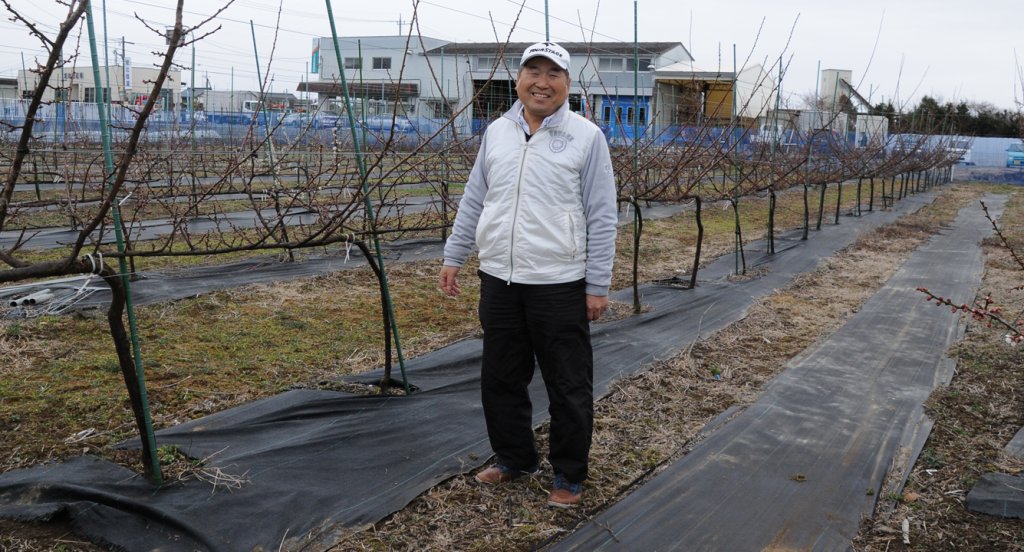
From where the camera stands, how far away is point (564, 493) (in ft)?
9.74

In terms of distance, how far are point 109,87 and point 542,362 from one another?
492 centimetres

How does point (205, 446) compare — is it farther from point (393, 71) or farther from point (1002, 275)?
point (393, 71)

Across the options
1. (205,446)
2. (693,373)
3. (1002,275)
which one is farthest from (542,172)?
(1002,275)

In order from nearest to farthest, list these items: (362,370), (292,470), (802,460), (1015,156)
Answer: (292,470)
(802,460)
(362,370)
(1015,156)

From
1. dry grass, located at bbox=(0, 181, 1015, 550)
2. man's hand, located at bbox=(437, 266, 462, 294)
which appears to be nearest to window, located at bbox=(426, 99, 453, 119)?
dry grass, located at bbox=(0, 181, 1015, 550)

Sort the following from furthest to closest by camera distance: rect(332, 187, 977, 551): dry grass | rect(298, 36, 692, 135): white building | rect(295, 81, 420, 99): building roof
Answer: rect(295, 81, 420, 99): building roof → rect(298, 36, 692, 135): white building → rect(332, 187, 977, 551): dry grass

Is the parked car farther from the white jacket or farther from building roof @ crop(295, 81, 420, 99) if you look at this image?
the white jacket

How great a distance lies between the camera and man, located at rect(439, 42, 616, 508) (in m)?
2.82

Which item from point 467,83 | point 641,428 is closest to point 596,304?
point 641,428

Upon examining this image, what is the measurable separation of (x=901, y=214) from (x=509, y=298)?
15234 mm

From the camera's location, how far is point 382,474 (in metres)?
3.16

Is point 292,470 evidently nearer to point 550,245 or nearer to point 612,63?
point 550,245

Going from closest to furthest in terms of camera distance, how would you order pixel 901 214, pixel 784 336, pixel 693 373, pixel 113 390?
pixel 113 390 → pixel 693 373 → pixel 784 336 → pixel 901 214

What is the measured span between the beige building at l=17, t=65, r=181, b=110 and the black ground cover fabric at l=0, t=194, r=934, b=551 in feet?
4.22
